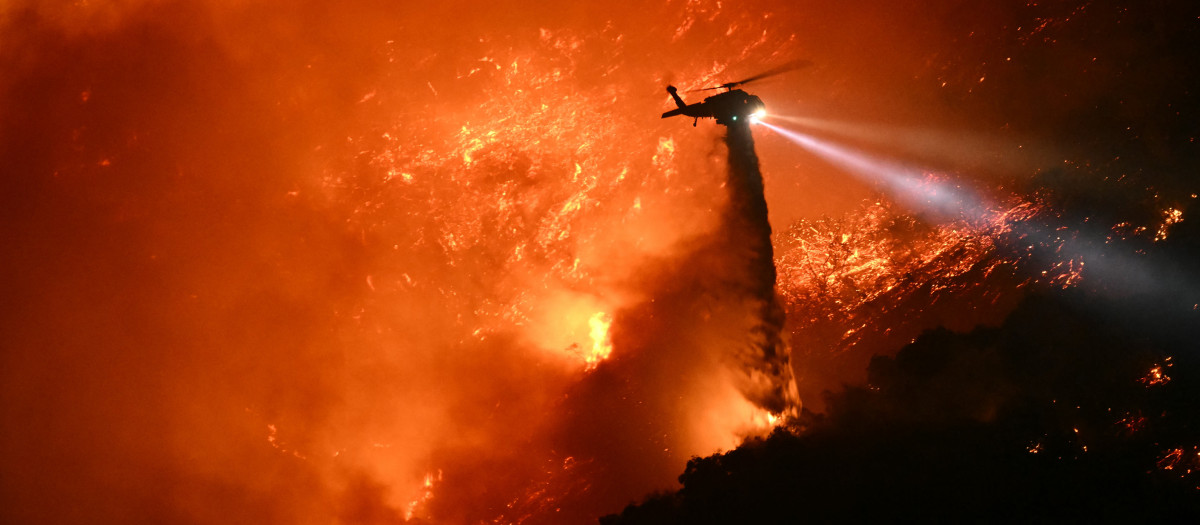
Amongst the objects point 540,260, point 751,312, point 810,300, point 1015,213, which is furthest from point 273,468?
point 1015,213

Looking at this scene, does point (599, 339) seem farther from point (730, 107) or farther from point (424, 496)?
point (730, 107)

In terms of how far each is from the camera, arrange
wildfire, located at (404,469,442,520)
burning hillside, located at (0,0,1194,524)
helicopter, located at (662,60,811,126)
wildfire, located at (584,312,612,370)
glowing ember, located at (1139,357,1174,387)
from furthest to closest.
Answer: wildfire, located at (584,312,612,370) < wildfire, located at (404,469,442,520) < burning hillside, located at (0,0,1194,524) < helicopter, located at (662,60,811,126) < glowing ember, located at (1139,357,1174,387)

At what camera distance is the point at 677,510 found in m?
16.3

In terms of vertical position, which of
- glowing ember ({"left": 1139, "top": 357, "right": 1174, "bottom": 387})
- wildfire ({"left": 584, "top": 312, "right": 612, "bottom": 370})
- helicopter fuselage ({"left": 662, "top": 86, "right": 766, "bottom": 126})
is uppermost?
helicopter fuselage ({"left": 662, "top": 86, "right": 766, "bottom": 126})

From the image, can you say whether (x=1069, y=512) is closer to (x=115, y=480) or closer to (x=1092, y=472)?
(x=1092, y=472)

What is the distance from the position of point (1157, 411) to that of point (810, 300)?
8.60 meters

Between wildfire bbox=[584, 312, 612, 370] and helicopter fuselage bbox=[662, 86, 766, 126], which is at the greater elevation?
helicopter fuselage bbox=[662, 86, 766, 126]

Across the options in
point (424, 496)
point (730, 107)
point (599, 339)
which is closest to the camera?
point (730, 107)

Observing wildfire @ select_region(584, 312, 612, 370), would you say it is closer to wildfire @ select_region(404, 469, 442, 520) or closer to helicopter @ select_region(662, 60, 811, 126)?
wildfire @ select_region(404, 469, 442, 520)

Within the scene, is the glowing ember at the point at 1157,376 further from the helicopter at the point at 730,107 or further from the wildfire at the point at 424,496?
the wildfire at the point at 424,496

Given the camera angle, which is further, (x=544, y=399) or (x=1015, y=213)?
(x=544, y=399)

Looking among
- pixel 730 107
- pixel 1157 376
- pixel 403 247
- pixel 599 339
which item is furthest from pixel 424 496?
pixel 1157 376

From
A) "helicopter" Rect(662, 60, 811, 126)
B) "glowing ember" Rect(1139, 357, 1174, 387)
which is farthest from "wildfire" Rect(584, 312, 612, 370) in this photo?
"glowing ember" Rect(1139, 357, 1174, 387)

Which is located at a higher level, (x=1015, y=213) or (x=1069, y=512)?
(x=1015, y=213)
